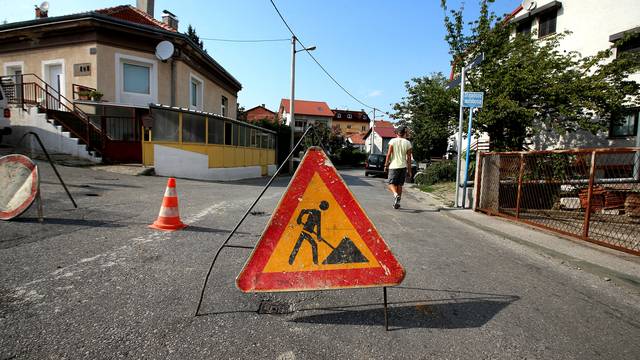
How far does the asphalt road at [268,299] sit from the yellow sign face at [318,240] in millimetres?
413

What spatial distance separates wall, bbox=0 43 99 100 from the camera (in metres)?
14.4

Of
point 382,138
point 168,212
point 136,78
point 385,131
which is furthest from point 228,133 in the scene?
point 385,131

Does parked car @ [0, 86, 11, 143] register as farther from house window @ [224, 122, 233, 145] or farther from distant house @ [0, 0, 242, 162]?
house window @ [224, 122, 233, 145]

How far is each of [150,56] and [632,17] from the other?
23292 mm

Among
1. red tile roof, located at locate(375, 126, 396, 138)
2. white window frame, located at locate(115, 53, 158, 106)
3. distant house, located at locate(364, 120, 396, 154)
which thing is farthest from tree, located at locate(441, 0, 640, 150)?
red tile roof, located at locate(375, 126, 396, 138)

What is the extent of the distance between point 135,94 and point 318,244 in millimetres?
16277

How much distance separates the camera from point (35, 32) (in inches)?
599

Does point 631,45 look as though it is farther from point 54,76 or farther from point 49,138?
point 54,76

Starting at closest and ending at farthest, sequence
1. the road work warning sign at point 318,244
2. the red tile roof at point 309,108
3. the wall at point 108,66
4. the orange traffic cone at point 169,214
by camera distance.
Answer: the road work warning sign at point 318,244 < the orange traffic cone at point 169,214 < the wall at point 108,66 < the red tile roof at point 309,108

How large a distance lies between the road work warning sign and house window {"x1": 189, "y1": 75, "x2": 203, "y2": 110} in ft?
56.8

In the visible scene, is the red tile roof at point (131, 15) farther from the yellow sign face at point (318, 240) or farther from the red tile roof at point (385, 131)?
the red tile roof at point (385, 131)

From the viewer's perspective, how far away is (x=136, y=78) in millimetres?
15367

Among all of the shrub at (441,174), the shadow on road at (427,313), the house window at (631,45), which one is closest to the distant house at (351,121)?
the shrub at (441,174)

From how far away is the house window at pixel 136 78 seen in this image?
49.7 ft
